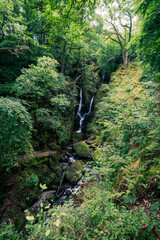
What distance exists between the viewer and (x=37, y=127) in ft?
22.2

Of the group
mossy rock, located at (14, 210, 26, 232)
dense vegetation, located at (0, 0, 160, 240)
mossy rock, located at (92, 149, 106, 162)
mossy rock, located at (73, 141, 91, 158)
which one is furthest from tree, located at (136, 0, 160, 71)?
mossy rock, located at (14, 210, 26, 232)

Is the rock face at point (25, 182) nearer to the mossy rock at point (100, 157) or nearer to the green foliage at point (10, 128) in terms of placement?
the green foliage at point (10, 128)

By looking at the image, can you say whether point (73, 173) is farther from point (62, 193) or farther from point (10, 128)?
point (10, 128)

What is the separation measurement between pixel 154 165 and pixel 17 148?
4.75 metres

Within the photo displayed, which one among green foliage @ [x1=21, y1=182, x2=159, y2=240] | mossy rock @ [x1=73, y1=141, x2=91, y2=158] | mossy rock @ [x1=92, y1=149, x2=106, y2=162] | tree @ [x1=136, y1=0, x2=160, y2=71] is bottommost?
mossy rock @ [x1=73, y1=141, x2=91, y2=158]

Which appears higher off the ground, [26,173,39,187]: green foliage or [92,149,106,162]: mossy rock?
[92,149,106,162]: mossy rock

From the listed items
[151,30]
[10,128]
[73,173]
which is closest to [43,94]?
[10,128]

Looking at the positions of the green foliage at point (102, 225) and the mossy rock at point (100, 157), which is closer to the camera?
the green foliage at point (102, 225)

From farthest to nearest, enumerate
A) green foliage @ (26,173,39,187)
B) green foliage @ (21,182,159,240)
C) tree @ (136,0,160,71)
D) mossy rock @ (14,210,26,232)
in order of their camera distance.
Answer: green foliage @ (26,173,39,187), mossy rock @ (14,210,26,232), tree @ (136,0,160,71), green foliage @ (21,182,159,240)

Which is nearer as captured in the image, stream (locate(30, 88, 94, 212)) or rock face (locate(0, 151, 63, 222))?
rock face (locate(0, 151, 63, 222))

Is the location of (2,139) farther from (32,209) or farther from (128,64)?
(128,64)

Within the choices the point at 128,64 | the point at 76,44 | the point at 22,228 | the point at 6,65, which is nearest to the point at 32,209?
the point at 22,228

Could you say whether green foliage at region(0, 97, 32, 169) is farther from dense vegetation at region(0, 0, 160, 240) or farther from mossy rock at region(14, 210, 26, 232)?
mossy rock at region(14, 210, 26, 232)

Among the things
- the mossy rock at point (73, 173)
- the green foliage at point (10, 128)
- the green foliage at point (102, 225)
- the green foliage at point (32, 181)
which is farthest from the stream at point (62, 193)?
the green foliage at point (10, 128)
